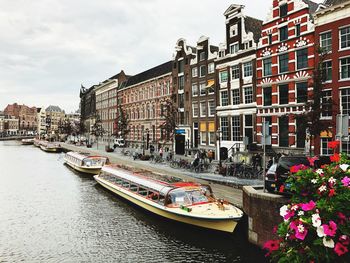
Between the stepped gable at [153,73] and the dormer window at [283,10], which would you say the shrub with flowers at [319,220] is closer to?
the dormer window at [283,10]

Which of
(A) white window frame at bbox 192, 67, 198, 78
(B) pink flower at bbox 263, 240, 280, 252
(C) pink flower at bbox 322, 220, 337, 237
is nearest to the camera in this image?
(C) pink flower at bbox 322, 220, 337, 237

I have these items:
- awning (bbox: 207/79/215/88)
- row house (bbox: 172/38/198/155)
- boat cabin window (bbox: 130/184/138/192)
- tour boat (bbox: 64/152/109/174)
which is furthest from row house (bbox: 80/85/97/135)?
boat cabin window (bbox: 130/184/138/192)

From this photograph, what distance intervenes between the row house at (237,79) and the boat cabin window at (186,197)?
60.6 feet

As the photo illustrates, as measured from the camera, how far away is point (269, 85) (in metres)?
32.4

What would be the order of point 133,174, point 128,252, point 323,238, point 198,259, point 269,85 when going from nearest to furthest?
point 323,238 → point 198,259 → point 128,252 → point 133,174 → point 269,85

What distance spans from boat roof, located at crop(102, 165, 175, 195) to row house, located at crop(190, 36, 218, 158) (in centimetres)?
1622

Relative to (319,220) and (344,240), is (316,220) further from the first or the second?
(344,240)

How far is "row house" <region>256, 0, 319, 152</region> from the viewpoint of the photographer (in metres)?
29.0

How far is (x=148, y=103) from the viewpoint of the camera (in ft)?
207

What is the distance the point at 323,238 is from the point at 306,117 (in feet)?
59.2

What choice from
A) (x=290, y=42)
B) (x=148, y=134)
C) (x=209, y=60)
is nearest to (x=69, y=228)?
(x=290, y=42)

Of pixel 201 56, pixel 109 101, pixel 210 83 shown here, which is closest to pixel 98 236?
pixel 210 83

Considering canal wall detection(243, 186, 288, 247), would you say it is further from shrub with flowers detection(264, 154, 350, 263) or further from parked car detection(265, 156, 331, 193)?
shrub with flowers detection(264, 154, 350, 263)

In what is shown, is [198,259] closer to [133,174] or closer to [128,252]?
[128,252]
